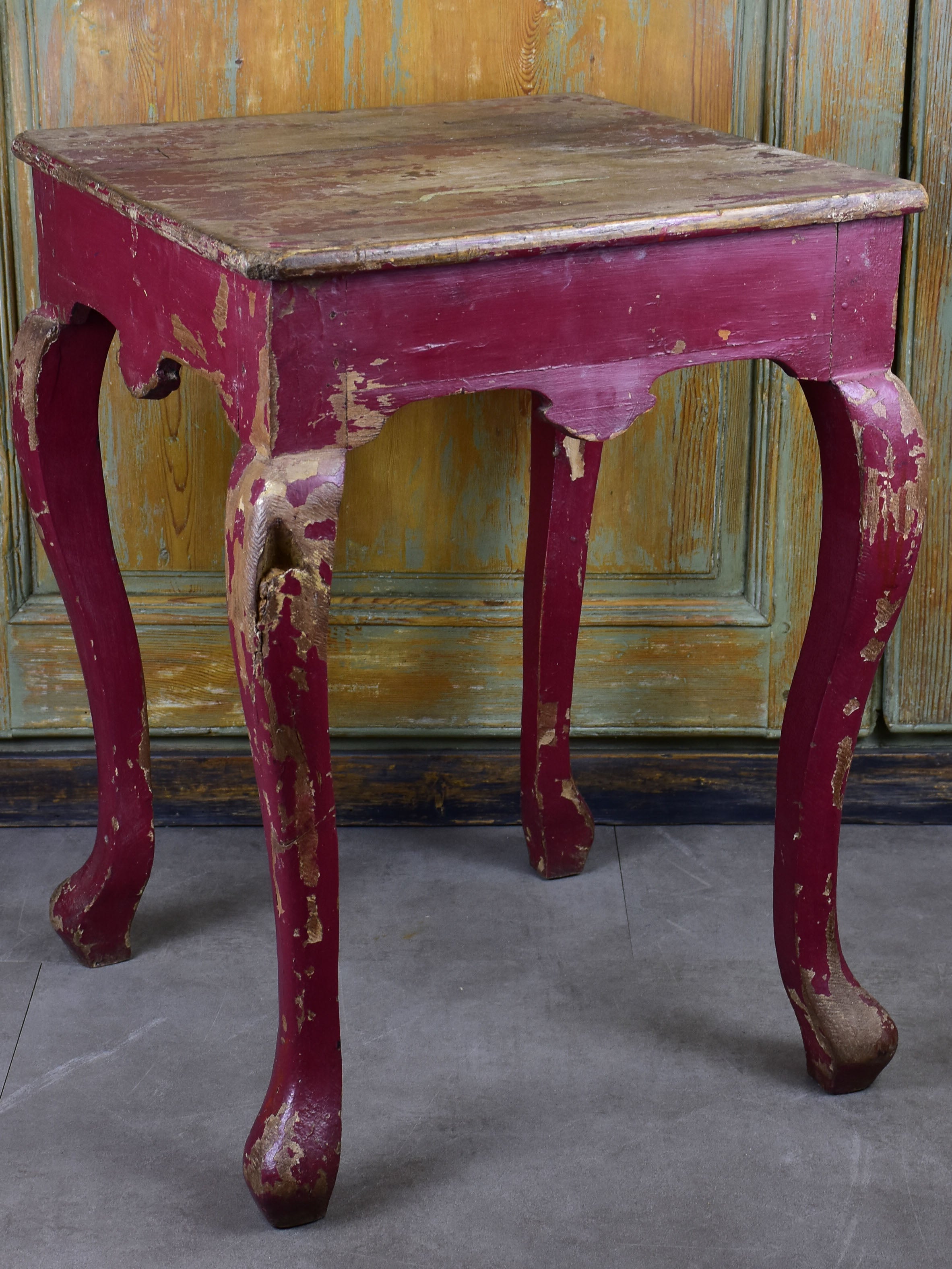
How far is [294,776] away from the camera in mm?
1077

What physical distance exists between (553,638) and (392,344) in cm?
65

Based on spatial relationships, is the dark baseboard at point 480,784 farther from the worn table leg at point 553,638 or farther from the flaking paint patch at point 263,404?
the flaking paint patch at point 263,404

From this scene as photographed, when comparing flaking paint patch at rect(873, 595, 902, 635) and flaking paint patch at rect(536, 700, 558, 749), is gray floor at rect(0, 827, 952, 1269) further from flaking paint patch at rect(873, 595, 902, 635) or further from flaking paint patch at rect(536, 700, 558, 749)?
flaking paint patch at rect(873, 595, 902, 635)

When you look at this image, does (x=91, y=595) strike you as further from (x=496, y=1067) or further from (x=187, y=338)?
(x=496, y=1067)

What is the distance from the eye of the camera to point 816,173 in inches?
46.1

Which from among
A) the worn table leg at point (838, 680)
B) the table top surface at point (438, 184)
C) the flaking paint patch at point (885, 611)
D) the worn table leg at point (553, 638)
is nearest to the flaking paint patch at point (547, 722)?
the worn table leg at point (553, 638)

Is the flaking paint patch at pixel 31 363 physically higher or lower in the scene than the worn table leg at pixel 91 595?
higher

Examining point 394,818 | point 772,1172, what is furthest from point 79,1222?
point 394,818

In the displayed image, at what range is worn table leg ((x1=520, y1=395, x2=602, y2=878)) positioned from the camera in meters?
1.57

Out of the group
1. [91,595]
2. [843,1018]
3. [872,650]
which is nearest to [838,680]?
[872,650]

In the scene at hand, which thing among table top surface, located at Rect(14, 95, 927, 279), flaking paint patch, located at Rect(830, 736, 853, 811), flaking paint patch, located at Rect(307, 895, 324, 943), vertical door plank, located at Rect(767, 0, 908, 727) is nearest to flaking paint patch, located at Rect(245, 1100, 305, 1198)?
flaking paint patch, located at Rect(307, 895, 324, 943)

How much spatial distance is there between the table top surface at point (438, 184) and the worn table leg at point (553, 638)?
1.05 feet

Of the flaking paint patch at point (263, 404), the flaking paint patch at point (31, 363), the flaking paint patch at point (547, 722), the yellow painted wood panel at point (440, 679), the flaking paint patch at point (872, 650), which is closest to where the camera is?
the flaking paint patch at point (263, 404)

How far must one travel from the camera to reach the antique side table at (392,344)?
3.32 ft
